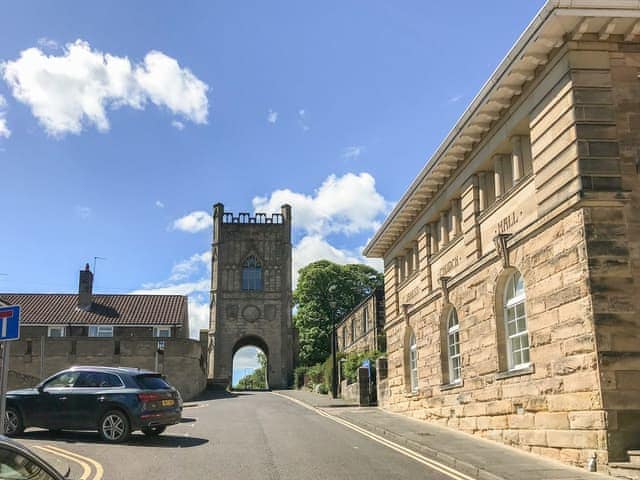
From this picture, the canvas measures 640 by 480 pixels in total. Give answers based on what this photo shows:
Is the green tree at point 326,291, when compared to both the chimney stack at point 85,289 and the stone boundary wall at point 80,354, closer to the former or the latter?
the chimney stack at point 85,289

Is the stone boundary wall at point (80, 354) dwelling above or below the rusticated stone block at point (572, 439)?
above

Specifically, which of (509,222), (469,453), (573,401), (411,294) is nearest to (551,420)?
(573,401)

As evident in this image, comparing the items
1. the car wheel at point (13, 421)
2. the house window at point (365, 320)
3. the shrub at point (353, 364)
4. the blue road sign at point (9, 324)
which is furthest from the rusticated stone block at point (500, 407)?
the house window at point (365, 320)

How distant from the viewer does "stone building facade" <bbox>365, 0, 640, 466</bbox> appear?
433 inches

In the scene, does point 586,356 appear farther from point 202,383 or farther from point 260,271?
point 260,271

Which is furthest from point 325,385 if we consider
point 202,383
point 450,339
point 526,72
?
point 526,72

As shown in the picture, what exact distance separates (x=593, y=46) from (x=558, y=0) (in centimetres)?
145

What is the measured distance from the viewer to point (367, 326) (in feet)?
155

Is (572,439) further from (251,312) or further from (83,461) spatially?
(251,312)

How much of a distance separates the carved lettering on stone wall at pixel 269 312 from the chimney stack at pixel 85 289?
67.6 ft

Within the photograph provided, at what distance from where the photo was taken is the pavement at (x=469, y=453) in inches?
424

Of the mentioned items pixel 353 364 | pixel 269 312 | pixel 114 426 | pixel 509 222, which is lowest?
pixel 114 426

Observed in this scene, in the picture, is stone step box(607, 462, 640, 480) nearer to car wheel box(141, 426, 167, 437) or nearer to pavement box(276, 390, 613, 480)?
pavement box(276, 390, 613, 480)

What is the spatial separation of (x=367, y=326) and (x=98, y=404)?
110 feet
